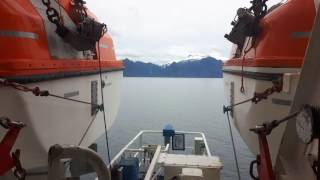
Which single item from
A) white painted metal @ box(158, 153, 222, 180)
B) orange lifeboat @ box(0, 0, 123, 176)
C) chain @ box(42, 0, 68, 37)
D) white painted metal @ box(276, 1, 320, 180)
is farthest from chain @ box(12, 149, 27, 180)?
white painted metal @ box(158, 153, 222, 180)

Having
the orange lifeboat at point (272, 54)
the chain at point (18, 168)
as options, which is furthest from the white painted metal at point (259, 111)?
the chain at point (18, 168)

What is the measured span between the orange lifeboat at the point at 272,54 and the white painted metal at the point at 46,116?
1863 mm

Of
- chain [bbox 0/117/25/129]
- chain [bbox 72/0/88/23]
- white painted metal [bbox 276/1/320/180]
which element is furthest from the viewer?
chain [bbox 72/0/88/23]

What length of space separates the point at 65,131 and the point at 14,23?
46.4 inches

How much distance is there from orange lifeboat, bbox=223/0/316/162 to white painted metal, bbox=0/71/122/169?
1863 mm

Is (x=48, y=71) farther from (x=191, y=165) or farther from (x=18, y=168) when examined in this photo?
(x=191, y=165)

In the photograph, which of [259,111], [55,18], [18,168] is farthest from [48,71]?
[259,111]

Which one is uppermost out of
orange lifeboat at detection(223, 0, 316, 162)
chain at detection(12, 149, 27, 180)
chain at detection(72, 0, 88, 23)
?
chain at detection(72, 0, 88, 23)

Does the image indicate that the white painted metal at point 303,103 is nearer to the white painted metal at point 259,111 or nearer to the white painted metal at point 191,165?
the white painted metal at point 259,111

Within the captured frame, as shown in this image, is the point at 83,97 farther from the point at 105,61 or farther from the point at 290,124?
the point at 290,124

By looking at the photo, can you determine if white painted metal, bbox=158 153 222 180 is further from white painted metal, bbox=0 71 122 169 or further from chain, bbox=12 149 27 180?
chain, bbox=12 149 27 180

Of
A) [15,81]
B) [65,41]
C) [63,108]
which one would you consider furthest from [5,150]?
[65,41]

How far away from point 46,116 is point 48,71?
0.39 metres

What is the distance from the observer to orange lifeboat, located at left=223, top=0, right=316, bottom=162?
10.2ft
